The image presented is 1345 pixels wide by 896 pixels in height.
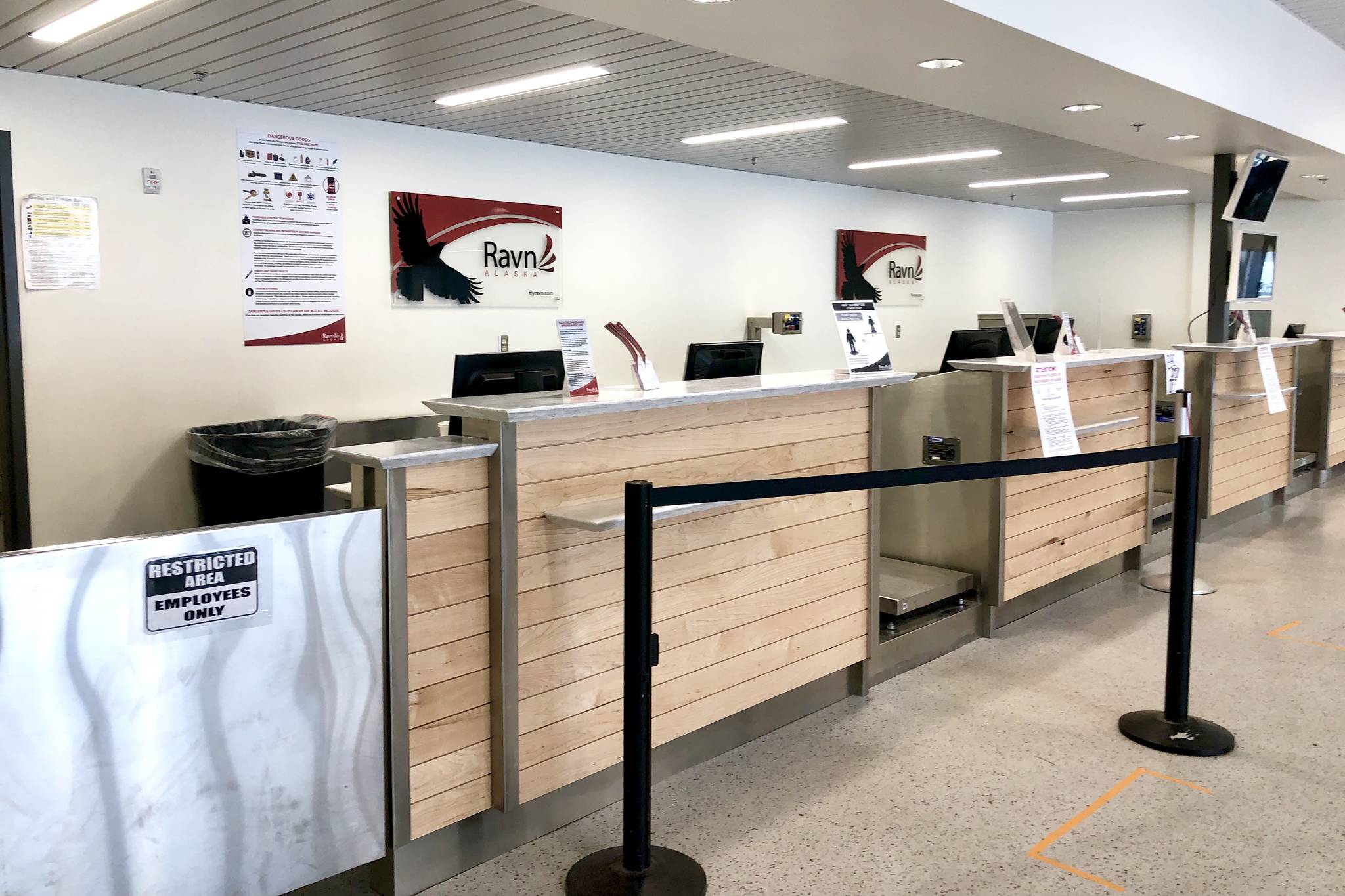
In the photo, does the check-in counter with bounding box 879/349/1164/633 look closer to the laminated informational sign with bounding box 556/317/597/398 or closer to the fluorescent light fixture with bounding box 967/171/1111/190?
the laminated informational sign with bounding box 556/317/597/398

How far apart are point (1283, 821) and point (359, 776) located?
259 centimetres

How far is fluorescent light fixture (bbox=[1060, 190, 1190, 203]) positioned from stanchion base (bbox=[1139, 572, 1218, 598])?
5912mm

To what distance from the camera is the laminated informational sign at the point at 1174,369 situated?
17.9 ft

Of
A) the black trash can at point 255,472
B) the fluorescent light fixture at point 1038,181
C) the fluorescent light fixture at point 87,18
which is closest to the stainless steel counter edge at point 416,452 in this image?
the fluorescent light fixture at point 87,18

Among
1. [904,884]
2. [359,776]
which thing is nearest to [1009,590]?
[904,884]

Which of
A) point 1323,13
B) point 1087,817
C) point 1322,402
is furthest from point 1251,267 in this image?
point 1087,817

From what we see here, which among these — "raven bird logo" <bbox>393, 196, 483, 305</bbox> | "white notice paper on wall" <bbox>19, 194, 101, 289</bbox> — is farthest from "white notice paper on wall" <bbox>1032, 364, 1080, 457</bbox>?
"white notice paper on wall" <bbox>19, 194, 101, 289</bbox>

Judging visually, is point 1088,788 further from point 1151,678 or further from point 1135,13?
point 1135,13

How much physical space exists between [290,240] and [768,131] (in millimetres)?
2977

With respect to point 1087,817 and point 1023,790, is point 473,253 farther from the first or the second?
point 1087,817

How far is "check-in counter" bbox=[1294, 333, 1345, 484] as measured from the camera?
8.16 m

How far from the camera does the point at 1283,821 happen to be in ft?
9.57

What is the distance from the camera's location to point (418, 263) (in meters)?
6.08

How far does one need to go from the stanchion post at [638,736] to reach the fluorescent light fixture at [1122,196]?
942 cm
